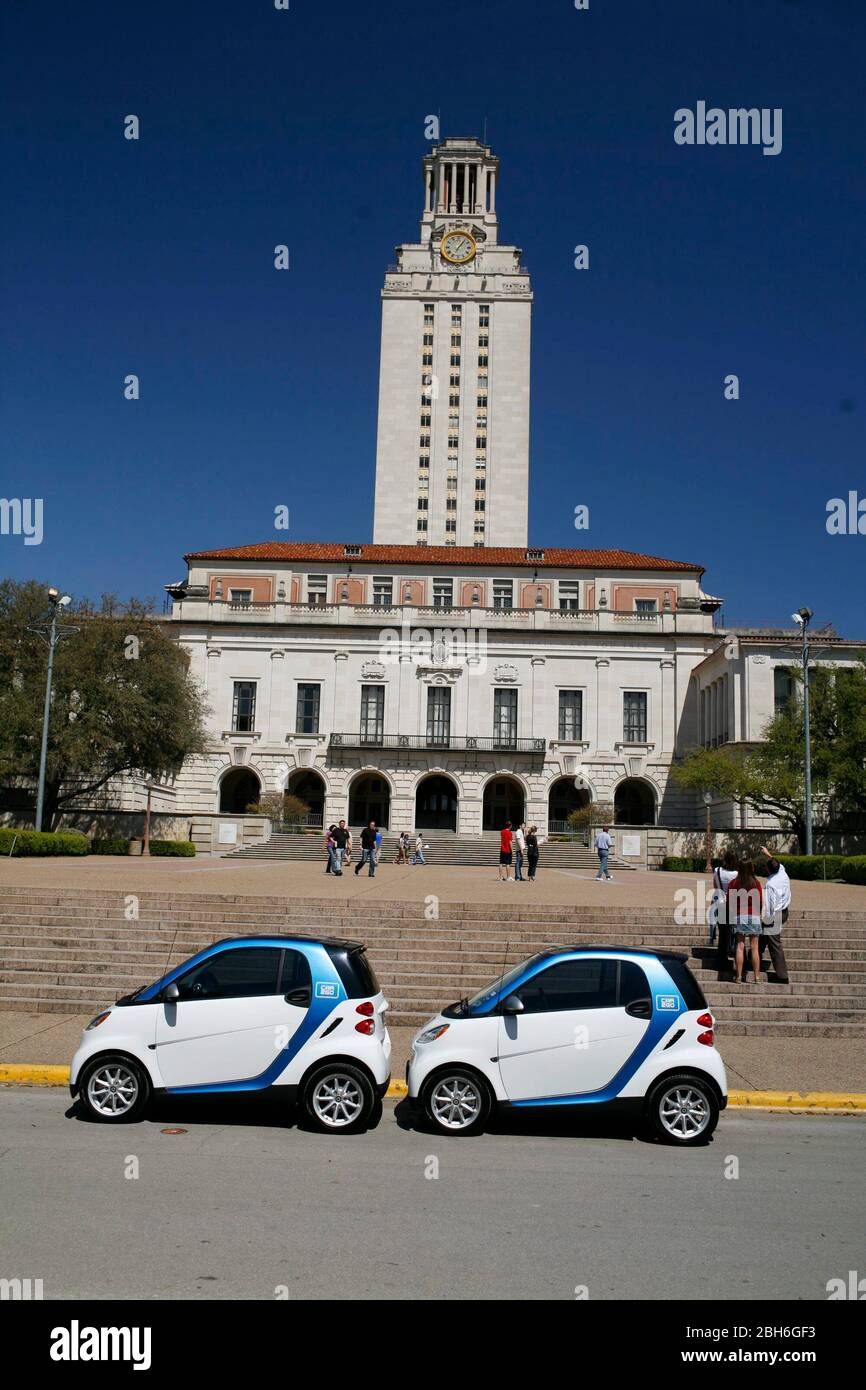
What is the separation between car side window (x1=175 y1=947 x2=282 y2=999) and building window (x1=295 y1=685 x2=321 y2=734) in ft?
172

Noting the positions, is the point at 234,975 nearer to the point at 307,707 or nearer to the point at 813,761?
the point at 813,761

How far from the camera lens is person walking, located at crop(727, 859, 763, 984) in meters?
13.1

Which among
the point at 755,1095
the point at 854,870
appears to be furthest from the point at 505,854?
the point at 755,1095

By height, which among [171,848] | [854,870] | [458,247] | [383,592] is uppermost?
[458,247]

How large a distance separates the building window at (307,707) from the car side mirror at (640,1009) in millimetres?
53111

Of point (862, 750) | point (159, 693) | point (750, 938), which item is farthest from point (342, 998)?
point (862, 750)

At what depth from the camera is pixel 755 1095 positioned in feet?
32.2

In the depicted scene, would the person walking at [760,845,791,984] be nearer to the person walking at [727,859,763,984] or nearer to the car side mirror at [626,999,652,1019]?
the person walking at [727,859,763,984]

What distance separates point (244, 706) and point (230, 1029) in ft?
177

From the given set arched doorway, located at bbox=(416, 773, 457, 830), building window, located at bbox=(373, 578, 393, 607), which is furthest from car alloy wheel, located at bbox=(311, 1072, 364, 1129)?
building window, located at bbox=(373, 578, 393, 607)

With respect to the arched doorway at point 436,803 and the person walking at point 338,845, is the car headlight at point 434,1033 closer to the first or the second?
the person walking at point 338,845

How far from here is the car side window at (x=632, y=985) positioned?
8.38 metres
